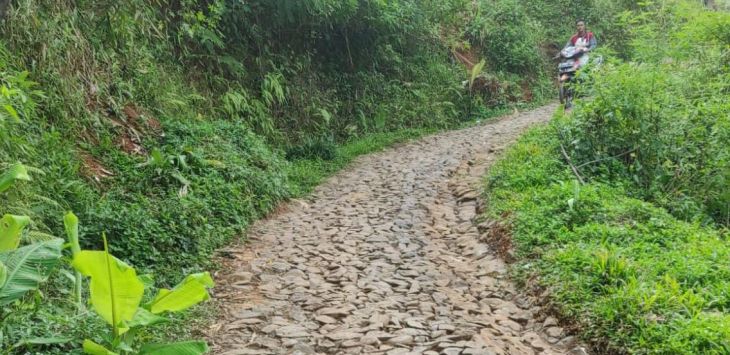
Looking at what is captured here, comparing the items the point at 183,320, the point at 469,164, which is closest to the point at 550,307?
the point at 183,320

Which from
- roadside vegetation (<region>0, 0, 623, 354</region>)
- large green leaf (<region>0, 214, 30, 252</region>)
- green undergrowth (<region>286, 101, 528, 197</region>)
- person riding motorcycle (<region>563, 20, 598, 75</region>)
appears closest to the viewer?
large green leaf (<region>0, 214, 30, 252</region>)

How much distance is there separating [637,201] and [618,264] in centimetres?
198

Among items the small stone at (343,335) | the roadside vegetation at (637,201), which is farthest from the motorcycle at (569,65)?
the small stone at (343,335)

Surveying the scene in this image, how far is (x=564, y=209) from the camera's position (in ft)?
20.1

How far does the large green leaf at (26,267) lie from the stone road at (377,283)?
48.7 inches

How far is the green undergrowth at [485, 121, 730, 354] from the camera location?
3805 mm

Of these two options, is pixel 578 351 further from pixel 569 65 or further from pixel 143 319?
pixel 569 65

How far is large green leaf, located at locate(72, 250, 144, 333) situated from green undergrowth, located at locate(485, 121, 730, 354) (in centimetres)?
309

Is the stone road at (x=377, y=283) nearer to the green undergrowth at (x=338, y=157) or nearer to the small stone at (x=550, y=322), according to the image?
the small stone at (x=550, y=322)

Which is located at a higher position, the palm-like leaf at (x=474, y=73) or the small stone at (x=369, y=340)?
the palm-like leaf at (x=474, y=73)

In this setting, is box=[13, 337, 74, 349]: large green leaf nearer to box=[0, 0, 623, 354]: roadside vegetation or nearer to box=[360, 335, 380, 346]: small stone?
box=[0, 0, 623, 354]: roadside vegetation

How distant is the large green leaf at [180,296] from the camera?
11.4 ft

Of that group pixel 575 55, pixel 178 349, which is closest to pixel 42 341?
pixel 178 349

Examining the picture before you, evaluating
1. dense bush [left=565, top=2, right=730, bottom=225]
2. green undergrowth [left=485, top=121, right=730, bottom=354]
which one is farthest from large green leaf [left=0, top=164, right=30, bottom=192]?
dense bush [left=565, top=2, right=730, bottom=225]
